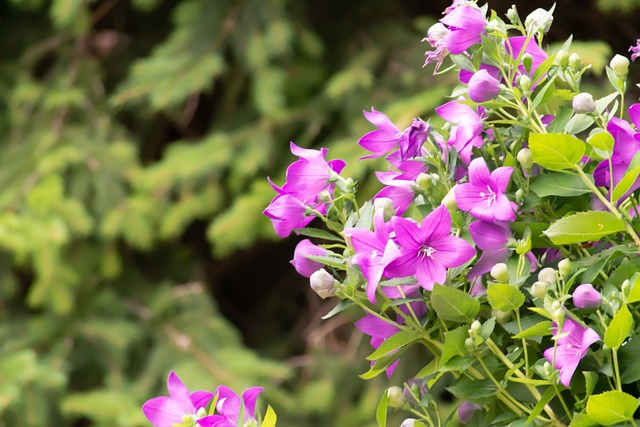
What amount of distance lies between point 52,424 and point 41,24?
109 cm

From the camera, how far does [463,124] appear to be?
21.7 inches

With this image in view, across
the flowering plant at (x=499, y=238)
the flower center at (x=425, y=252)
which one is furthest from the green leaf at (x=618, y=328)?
the flower center at (x=425, y=252)

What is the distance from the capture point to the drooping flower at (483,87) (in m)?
0.53

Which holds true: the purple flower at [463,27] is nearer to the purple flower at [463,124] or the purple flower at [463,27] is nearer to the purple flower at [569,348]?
the purple flower at [463,124]

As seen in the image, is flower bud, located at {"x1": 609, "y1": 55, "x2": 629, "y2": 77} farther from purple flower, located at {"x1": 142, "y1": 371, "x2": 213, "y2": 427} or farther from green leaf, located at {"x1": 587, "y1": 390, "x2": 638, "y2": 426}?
purple flower, located at {"x1": 142, "y1": 371, "x2": 213, "y2": 427}

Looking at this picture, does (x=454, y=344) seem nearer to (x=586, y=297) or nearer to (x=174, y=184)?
(x=586, y=297)

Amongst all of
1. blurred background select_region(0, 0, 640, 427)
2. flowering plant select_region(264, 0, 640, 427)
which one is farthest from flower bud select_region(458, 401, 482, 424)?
blurred background select_region(0, 0, 640, 427)

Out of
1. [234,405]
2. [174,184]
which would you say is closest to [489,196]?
[234,405]

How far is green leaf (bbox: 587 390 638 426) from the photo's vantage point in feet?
1.58

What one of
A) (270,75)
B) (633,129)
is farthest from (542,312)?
(270,75)

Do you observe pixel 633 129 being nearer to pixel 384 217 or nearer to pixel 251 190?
pixel 384 217

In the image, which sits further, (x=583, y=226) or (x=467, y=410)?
(x=467, y=410)

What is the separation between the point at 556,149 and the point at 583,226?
0.05 m

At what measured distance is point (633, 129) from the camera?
0.59 meters
